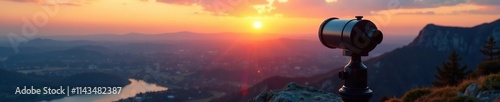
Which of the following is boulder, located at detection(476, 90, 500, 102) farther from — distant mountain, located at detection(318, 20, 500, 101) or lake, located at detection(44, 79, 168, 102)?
lake, located at detection(44, 79, 168, 102)

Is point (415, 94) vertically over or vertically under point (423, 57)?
under

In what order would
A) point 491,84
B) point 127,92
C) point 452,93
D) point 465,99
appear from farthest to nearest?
point 127,92, point 452,93, point 491,84, point 465,99

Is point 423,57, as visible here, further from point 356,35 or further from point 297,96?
point 356,35

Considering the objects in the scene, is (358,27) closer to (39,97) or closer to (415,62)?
(39,97)

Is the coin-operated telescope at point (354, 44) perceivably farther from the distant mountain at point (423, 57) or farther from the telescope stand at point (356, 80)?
the distant mountain at point (423, 57)

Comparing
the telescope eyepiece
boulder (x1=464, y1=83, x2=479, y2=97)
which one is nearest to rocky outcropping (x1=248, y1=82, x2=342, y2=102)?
the telescope eyepiece

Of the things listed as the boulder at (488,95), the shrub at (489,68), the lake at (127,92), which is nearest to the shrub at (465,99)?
the boulder at (488,95)

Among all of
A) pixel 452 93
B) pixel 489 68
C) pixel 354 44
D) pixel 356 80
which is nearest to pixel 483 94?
pixel 452 93
